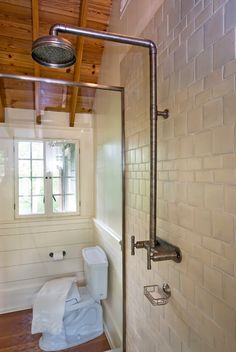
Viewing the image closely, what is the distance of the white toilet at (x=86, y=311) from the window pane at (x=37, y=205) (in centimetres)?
83

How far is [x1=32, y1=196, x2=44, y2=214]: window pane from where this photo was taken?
2.74 meters

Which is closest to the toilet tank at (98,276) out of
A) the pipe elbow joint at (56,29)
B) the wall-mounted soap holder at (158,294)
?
the wall-mounted soap holder at (158,294)

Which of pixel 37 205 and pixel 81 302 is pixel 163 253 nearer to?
pixel 81 302

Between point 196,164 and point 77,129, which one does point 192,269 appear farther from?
point 77,129

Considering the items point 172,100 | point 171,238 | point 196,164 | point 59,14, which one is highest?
point 59,14

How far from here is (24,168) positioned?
8.86ft

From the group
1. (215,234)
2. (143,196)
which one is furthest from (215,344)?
(143,196)

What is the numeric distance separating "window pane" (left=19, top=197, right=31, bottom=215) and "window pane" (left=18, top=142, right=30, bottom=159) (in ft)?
1.55

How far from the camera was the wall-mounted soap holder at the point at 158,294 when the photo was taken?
1.16m

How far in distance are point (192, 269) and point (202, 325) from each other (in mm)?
203

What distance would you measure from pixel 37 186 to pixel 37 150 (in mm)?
412

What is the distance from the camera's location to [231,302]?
788 millimetres

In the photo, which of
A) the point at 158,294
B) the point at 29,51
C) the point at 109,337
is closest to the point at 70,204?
the point at 109,337

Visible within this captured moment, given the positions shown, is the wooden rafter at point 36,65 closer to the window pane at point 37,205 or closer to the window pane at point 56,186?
the window pane at point 56,186
